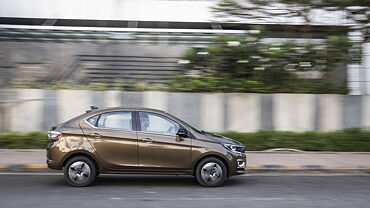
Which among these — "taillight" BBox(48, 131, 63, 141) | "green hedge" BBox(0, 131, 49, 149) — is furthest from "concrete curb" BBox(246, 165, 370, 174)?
"green hedge" BBox(0, 131, 49, 149)

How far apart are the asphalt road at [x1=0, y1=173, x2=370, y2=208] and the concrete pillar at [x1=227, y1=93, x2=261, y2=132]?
3983 mm

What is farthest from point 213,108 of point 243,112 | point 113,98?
point 113,98

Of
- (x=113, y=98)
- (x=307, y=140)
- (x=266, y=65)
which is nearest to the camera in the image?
(x=307, y=140)

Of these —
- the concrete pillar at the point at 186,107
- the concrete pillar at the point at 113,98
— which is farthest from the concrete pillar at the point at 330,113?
the concrete pillar at the point at 113,98

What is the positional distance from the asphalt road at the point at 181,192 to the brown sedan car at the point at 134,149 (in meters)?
0.36

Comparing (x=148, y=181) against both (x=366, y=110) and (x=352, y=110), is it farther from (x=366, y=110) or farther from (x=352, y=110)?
(x=366, y=110)

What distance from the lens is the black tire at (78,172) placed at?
8695 millimetres

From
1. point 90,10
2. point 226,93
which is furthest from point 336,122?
point 90,10

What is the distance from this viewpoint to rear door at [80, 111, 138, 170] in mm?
8695

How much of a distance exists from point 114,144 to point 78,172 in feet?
2.97

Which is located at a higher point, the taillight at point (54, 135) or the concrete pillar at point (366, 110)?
the concrete pillar at point (366, 110)

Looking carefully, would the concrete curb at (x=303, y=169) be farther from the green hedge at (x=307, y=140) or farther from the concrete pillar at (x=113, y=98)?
the concrete pillar at (x=113, y=98)

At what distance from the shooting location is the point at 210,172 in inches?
351

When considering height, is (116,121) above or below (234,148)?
above
